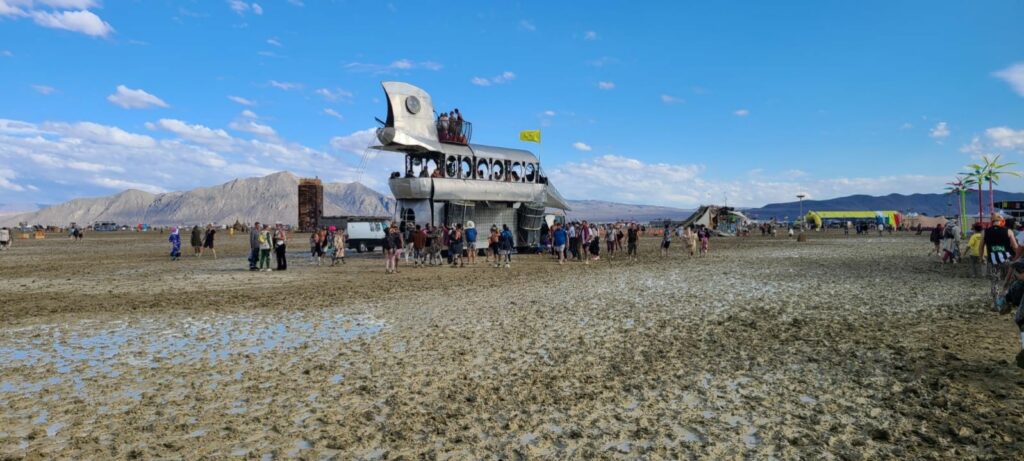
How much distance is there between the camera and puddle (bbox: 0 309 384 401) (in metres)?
7.64

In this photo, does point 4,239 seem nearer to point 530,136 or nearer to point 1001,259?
point 530,136

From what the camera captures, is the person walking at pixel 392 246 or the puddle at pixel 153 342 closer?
the puddle at pixel 153 342

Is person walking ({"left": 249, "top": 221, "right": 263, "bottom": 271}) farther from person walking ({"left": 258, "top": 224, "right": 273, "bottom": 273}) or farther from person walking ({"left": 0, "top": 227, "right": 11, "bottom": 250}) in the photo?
person walking ({"left": 0, "top": 227, "right": 11, "bottom": 250})

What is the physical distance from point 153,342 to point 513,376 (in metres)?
6.06

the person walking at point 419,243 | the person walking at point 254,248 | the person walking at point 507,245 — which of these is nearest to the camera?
the person walking at point 254,248

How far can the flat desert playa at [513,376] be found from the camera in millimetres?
5168

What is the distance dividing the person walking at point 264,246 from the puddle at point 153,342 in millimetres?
10716

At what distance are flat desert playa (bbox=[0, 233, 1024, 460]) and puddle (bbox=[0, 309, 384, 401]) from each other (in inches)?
2.3

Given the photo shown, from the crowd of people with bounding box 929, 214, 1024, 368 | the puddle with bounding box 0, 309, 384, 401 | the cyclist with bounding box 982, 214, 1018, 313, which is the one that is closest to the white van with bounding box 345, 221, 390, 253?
the puddle with bounding box 0, 309, 384, 401

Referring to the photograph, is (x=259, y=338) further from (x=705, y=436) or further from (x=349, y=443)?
(x=705, y=436)

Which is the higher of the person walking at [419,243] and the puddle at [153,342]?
the person walking at [419,243]

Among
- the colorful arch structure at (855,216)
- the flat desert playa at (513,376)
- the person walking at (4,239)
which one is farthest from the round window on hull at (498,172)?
the colorful arch structure at (855,216)

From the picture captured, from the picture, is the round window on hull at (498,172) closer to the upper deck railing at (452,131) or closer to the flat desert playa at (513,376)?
the upper deck railing at (452,131)

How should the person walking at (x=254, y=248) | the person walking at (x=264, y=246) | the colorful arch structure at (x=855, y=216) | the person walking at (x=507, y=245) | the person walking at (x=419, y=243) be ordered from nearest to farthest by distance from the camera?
the person walking at (x=264, y=246) < the person walking at (x=254, y=248) < the person walking at (x=507, y=245) < the person walking at (x=419, y=243) < the colorful arch structure at (x=855, y=216)
